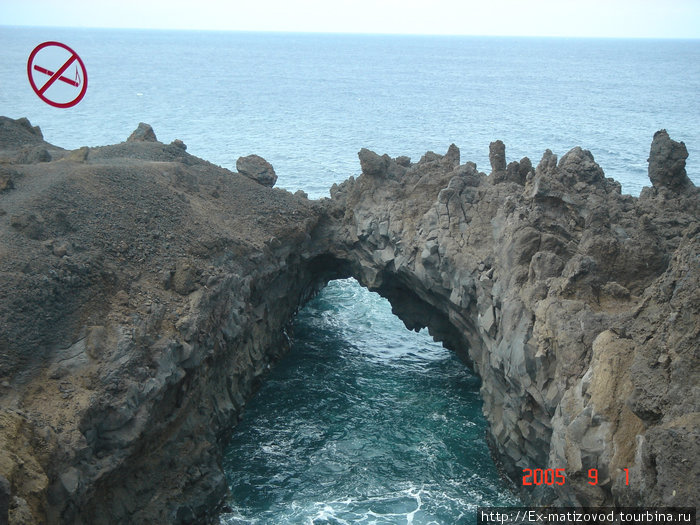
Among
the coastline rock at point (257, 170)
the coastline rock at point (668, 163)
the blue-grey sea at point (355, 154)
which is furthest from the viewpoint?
the coastline rock at point (257, 170)

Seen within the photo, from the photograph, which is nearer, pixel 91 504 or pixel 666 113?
pixel 91 504

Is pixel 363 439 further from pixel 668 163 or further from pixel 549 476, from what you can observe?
pixel 668 163

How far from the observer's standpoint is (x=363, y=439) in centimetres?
3078

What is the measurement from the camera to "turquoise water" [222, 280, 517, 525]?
26.6m

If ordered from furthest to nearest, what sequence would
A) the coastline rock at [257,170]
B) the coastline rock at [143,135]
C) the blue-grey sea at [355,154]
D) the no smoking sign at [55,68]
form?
the coastline rock at [143,135], the coastline rock at [257,170], the blue-grey sea at [355,154], the no smoking sign at [55,68]

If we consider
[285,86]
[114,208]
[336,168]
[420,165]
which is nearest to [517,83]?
[285,86]

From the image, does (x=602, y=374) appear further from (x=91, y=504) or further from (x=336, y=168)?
(x=336, y=168)

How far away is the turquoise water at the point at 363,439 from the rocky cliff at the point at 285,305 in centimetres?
137

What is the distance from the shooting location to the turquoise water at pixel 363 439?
26625 millimetres

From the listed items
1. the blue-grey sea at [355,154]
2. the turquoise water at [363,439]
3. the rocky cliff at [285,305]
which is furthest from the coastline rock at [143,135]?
the turquoise water at [363,439]

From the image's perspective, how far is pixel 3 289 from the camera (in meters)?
23.2

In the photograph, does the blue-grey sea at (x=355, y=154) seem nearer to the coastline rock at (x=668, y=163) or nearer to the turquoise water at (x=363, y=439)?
the turquoise water at (x=363, y=439)

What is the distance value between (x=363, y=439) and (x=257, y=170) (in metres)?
16.8

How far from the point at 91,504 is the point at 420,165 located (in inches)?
906
